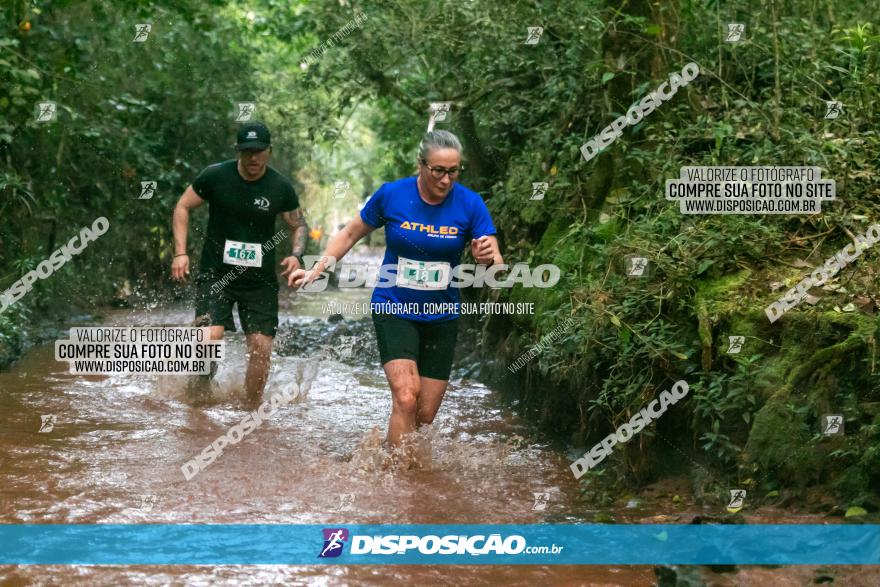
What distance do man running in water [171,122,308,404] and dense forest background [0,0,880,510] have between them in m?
2.17

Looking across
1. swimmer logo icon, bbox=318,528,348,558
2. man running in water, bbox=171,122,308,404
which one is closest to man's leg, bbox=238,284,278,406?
man running in water, bbox=171,122,308,404

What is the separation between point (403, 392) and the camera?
5801 millimetres

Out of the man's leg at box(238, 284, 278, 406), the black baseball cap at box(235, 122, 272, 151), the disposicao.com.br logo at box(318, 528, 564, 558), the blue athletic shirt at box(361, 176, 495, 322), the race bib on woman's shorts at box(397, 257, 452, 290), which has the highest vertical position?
the black baseball cap at box(235, 122, 272, 151)

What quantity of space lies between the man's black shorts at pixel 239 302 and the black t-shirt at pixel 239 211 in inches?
2.1

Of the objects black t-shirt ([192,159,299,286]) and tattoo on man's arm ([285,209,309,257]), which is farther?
tattoo on man's arm ([285,209,309,257])

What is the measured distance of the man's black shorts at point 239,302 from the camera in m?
Result: 7.59

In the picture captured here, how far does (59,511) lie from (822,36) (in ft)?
23.1

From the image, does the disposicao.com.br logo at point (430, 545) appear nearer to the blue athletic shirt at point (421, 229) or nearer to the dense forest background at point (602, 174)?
the dense forest background at point (602, 174)

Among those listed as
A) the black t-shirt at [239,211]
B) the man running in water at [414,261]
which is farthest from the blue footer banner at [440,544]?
the black t-shirt at [239,211]

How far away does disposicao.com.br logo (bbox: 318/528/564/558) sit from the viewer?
4.80 meters

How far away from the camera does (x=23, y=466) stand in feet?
20.3

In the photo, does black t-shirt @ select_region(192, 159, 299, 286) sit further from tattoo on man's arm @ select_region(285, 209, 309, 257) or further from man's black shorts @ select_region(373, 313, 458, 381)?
man's black shorts @ select_region(373, 313, 458, 381)

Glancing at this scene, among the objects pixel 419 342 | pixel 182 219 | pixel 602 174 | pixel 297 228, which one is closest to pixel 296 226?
pixel 297 228

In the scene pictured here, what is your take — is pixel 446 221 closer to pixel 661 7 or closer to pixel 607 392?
pixel 607 392
